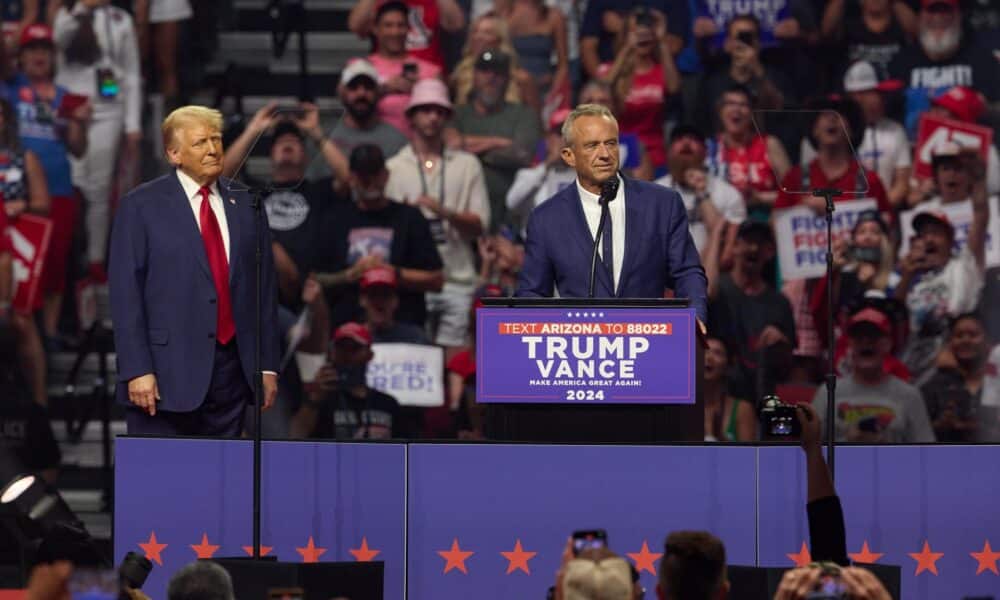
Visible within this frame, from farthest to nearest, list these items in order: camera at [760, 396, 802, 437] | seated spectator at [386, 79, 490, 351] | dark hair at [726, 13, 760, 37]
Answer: dark hair at [726, 13, 760, 37] → seated spectator at [386, 79, 490, 351] → camera at [760, 396, 802, 437]

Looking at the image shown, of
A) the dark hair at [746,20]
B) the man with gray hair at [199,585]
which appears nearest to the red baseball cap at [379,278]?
the dark hair at [746,20]

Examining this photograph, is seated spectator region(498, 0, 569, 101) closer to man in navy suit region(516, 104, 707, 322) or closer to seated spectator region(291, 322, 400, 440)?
seated spectator region(291, 322, 400, 440)

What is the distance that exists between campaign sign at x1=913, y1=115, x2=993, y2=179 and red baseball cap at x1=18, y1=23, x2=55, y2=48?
16.0 ft

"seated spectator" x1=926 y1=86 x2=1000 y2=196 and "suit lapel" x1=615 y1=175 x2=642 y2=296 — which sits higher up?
"seated spectator" x1=926 y1=86 x2=1000 y2=196

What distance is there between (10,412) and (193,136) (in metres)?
3.28

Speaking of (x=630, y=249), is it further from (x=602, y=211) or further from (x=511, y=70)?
(x=511, y=70)

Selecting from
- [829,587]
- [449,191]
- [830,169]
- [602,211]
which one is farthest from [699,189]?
[829,587]

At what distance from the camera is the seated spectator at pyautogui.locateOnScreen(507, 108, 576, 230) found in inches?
452

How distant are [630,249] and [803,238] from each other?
3.75m

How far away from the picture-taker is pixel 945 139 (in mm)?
11727

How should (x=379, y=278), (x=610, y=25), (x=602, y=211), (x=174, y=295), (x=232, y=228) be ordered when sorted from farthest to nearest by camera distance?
(x=610, y=25) → (x=379, y=278) → (x=232, y=228) → (x=174, y=295) → (x=602, y=211)

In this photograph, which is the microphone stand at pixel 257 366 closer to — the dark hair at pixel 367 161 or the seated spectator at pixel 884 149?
the dark hair at pixel 367 161

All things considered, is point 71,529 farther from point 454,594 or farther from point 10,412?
point 10,412

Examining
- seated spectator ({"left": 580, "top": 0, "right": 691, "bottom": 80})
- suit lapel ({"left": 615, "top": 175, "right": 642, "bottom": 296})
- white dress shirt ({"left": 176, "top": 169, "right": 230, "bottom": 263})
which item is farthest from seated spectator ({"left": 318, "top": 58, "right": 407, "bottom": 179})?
suit lapel ({"left": 615, "top": 175, "right": 642, "bottom": 296})
